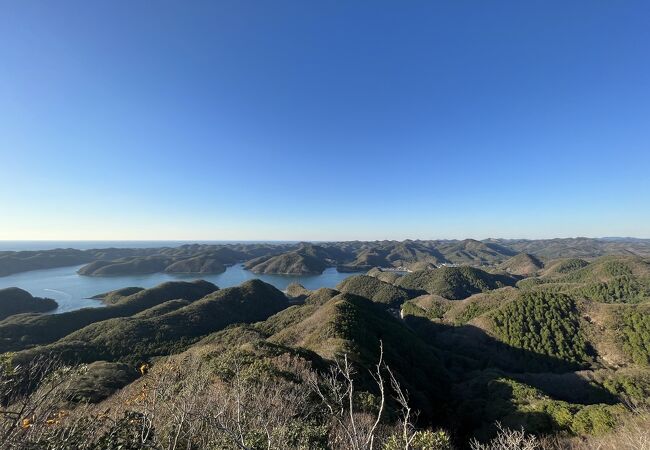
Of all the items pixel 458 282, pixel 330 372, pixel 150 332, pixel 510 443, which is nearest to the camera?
pixel 510 443

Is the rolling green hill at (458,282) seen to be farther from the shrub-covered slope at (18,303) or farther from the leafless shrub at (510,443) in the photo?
the shrub-covered slope at (18,303)

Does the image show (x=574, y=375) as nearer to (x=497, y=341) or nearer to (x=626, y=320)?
(x=497, y=341)

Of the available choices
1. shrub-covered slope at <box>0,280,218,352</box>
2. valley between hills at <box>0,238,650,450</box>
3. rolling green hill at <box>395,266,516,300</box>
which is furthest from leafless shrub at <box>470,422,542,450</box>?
rolling green hill at <box>395,266,516,300</box>

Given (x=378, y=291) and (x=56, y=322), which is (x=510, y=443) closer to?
(x=56, y=322)

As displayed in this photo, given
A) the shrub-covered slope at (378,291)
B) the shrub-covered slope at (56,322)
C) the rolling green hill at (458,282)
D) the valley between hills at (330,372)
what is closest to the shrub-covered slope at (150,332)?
the valley between hills at (330,372)

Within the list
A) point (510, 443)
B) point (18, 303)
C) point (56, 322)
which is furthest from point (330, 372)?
point (18, 303)

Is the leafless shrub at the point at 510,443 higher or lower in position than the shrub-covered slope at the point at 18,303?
higher

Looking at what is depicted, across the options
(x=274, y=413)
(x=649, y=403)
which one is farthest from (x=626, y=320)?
(x=274, y=413)

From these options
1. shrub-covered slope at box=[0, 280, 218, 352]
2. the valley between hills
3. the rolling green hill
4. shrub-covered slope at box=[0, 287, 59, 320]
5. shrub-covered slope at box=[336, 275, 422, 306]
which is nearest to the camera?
the valley between hills

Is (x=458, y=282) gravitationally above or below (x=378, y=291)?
above

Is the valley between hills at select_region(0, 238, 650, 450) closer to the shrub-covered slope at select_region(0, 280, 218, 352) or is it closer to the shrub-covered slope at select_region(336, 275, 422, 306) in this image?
the shrub-covered slope at select_region(0, 280, 218, 352)
